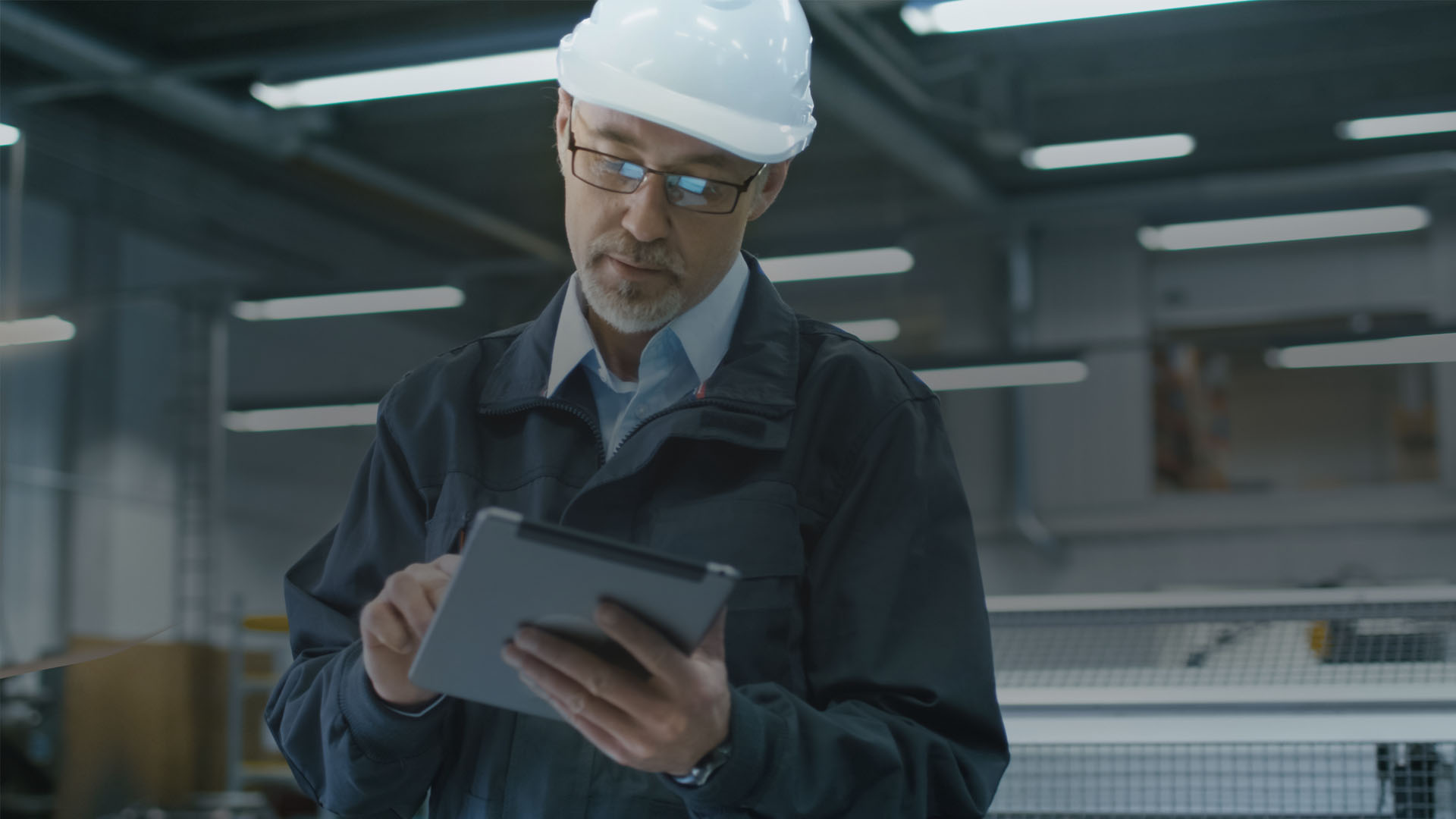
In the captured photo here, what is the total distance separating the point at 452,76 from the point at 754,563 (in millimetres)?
5952

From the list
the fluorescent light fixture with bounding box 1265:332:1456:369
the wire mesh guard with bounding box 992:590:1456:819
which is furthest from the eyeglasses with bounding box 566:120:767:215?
the fluorescent light fixture with bounding box 1265:332:1456:369

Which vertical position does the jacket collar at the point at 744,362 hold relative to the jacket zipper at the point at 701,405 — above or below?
above

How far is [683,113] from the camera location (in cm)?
125

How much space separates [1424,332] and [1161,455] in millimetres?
3078

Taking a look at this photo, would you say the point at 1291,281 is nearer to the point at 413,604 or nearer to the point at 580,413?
the point at 580,413

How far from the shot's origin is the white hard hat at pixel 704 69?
49.4 inches

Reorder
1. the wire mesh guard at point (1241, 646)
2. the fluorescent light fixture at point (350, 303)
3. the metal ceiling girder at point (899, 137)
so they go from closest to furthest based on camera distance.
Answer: the wire mesh guard at point (1241, 646) → the metal ceiling girder at point (899, 137) → the fluorescent light fixture at point (350, 303)

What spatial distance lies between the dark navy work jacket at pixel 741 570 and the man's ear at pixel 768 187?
12cm

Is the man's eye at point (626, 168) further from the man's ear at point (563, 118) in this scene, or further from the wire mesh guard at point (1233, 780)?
the wire mesh guard at point (1233, 780)

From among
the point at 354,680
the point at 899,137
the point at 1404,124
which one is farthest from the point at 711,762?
the point at 1404,124

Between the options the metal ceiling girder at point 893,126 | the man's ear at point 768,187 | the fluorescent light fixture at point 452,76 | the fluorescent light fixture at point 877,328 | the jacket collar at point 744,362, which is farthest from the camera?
the fluorescent light fixture at point 877,328

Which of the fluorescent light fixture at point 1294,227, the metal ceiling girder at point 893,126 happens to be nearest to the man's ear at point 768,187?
the metal ceiling girder at point 893,126

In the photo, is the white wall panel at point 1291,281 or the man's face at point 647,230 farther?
the white wall panel at point 1291,281

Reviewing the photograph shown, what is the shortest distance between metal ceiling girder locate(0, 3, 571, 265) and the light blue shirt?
5.45m
